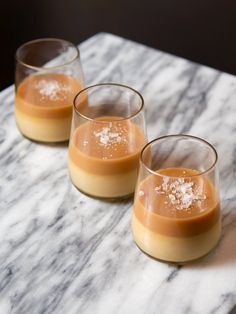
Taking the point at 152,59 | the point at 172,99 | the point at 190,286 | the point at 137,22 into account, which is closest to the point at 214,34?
the point at 137,22

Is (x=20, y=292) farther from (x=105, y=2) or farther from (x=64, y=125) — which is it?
(x=105, y=2)

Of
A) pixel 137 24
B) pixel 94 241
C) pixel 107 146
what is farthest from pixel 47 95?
pixel 137 24

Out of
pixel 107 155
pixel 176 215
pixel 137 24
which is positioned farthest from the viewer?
pixel 137 24

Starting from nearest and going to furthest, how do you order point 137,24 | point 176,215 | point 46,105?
point 176,215 < point 46,105 < point 137,24

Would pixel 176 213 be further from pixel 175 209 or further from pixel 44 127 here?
pixel 44 127

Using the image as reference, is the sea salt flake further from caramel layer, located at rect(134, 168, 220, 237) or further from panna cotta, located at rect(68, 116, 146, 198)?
caramel layer, located at rect(134, 168, 220, 237)

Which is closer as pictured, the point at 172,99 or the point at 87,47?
the point at 172,99

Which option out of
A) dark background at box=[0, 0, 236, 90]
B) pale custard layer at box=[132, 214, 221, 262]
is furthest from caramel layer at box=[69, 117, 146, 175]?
dark background at box=[0, 0, 236, 90]
